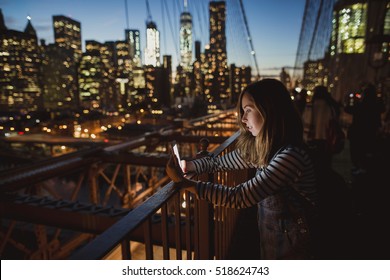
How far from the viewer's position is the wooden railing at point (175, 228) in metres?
1.06

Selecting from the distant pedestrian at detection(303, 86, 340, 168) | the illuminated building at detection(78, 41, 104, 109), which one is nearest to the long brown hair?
the distant pedestrian at detection(303, 86, 340, 168)

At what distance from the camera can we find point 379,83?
11.2 metres

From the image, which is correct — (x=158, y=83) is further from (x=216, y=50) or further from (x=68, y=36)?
(x=68, y=36)

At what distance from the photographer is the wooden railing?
1057 millimetres

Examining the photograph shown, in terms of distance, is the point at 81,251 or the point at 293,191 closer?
the point at 81,251

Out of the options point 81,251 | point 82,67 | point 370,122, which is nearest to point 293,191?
point 81,251

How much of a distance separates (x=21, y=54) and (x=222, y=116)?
7748 millimetres

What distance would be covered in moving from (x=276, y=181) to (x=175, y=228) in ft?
2.62

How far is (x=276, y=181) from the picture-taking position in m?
1.54

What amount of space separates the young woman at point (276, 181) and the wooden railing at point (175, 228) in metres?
0.25

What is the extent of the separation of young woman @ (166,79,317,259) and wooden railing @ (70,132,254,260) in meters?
0.25

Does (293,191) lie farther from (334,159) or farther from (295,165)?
(334,159)

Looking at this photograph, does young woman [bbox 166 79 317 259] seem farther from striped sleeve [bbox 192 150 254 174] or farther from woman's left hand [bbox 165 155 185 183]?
striped sleeve [bbox 192 150 254 174]

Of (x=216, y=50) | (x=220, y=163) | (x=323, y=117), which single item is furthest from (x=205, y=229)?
(x=216, y=50)
